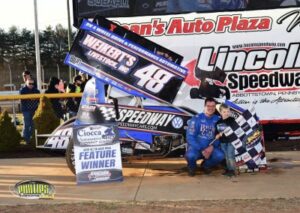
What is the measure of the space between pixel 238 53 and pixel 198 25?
0.85 metres

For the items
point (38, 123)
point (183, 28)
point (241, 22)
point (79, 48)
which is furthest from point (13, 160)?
point (241, 22)

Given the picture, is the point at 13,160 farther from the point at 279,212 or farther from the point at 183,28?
the point at 279,212

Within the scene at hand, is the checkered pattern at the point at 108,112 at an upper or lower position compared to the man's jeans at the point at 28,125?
upper

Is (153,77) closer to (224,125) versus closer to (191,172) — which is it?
(224,125)

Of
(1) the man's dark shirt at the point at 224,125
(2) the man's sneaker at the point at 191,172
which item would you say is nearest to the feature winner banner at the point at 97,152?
(2) the man's sneaker at the point at 191,172

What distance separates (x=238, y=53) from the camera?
9.06 meters

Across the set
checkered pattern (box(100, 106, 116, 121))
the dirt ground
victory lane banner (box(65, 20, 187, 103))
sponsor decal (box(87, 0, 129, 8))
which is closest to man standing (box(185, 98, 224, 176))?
victory lane banner (box(65, 20, 187, 103))

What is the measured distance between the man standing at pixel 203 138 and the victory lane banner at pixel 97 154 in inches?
42.9

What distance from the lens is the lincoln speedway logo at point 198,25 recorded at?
8945 mm

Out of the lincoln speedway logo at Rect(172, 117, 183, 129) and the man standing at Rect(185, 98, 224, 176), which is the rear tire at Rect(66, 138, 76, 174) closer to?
the lincoln speedway logo at Rect(172, 117, 183, 129)

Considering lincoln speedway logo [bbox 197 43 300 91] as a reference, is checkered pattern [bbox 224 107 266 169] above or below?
below

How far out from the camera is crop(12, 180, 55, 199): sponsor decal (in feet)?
22.9

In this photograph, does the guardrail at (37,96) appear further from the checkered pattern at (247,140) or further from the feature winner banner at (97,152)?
the checkered pattern at (247,140)

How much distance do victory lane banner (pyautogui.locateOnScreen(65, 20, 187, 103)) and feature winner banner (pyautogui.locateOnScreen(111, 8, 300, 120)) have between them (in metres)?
0.78
